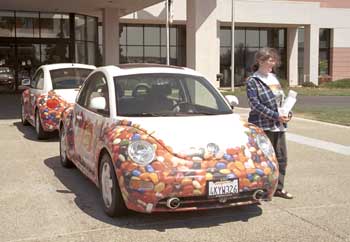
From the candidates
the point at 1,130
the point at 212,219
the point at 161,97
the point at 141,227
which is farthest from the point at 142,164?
the point at 1,130

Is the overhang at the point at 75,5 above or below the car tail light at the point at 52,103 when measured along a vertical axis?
above

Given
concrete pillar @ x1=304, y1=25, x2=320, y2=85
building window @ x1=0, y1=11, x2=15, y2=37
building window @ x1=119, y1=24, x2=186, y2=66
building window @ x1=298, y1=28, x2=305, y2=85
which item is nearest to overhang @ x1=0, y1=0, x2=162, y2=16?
building window @ x1=0, y1=11, x2=15, y2=37

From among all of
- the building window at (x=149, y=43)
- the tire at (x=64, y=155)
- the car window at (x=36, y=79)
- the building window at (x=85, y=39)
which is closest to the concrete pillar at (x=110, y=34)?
the building window at (x=85, y=39)

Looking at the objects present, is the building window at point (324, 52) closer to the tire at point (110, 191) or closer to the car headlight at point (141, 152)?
the tire at point (110, 191)

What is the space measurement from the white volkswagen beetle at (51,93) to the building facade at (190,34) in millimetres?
10602

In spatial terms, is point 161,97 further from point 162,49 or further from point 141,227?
point 162,49

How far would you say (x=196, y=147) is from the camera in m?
5.00

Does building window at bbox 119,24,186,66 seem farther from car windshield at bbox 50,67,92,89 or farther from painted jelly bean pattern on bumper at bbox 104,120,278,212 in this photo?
painted jelly bean pattern on bumper at bbox 104,120,278,212

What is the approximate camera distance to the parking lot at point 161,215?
15.9 ft

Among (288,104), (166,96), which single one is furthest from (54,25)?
(288,104)

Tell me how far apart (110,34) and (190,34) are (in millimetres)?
5939

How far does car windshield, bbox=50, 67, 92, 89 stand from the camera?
10844 mm

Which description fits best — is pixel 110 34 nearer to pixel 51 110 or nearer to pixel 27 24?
pixel 27 24

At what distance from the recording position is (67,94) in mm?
10539
